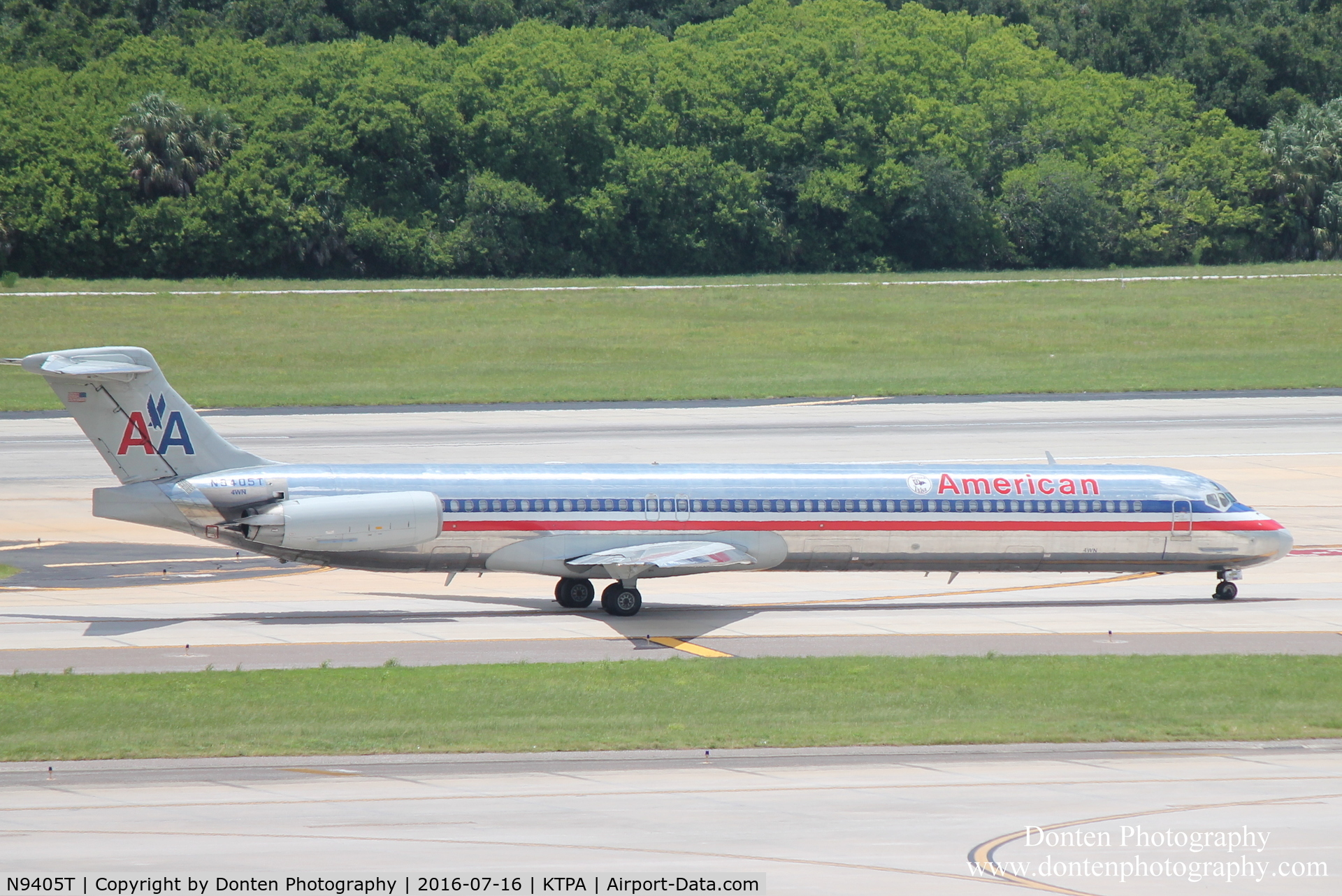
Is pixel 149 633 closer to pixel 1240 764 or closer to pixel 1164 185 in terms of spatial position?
pixel 1240 764

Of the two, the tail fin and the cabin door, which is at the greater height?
the tail fin

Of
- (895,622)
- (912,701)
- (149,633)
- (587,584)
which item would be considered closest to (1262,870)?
(912,701)

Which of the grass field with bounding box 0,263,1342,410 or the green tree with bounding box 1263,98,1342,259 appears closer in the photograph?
the grass field with bounding box 0,263,1342,410

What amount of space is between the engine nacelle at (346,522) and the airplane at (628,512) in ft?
0.11

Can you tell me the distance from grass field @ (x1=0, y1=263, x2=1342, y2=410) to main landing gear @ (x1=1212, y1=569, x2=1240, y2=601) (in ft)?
124

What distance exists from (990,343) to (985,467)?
2199 inches

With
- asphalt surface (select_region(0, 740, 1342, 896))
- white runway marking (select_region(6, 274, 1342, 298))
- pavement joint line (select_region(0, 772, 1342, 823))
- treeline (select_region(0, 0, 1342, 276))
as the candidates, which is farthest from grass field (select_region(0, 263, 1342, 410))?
pavement joint line (select_region(0, 772, 1342, 823))

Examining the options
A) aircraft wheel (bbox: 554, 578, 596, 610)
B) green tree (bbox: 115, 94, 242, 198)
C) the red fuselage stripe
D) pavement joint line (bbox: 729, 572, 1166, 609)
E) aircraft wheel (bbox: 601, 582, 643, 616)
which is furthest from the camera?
green tree (bbox: 115, 94, 242, 198)

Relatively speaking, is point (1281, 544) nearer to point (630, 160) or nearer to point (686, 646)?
point (686, 646)

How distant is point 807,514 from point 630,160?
8216cm

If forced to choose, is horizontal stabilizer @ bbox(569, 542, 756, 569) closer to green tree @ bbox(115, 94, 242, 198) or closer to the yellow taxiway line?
the yellow taxiway line

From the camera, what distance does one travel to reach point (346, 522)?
98.9ft

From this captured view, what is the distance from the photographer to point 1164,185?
119625 millimetres

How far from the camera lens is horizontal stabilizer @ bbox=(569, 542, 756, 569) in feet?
101
